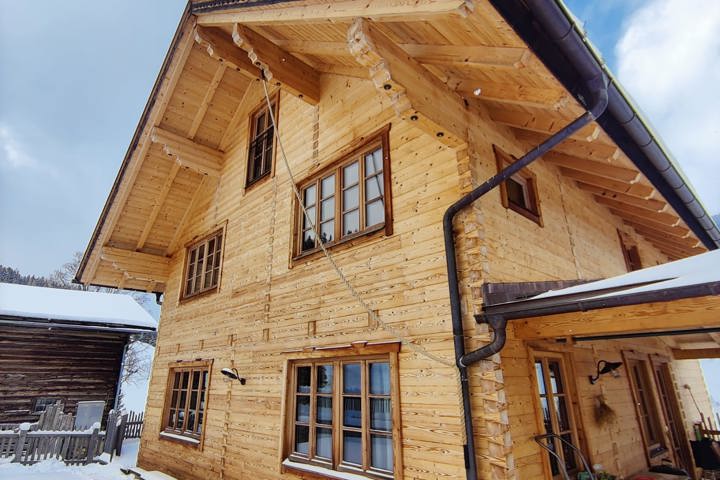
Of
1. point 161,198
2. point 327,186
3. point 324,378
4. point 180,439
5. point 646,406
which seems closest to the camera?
point 324,378

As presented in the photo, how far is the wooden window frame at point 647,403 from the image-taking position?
21.3 feet

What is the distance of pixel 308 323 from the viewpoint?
5918mm

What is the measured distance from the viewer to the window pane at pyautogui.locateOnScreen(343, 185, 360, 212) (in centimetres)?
595

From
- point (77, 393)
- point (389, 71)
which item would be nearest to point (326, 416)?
point (389, 71)

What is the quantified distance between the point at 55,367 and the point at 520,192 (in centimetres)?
1623

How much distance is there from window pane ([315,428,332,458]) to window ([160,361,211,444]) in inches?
135

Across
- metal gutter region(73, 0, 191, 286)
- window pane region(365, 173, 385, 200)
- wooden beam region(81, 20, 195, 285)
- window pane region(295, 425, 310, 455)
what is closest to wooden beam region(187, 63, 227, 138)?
wooden beam region(81, 20, 195, 285)

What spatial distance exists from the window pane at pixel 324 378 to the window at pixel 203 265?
4.05 metres

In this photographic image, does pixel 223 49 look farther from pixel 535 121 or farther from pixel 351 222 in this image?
pixel 535 121

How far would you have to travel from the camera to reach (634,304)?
9.86 feet

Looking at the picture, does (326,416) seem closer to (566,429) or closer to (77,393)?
(566,429)

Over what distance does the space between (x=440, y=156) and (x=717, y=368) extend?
2546 inches

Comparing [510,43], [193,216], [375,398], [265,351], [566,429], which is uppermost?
[193,216]

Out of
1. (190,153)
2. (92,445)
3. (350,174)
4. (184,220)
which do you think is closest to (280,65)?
(350,174)
